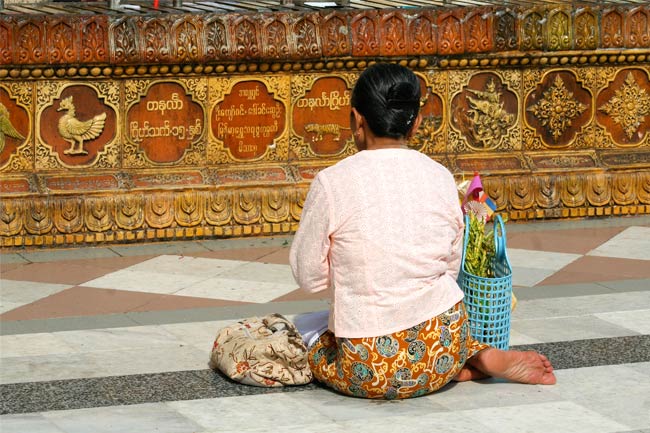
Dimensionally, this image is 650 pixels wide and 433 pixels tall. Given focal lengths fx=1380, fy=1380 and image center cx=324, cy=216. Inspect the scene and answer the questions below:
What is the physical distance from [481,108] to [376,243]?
13.1 feet

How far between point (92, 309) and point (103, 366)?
104 centimetres

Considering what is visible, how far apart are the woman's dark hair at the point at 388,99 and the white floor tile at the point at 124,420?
4.19ft

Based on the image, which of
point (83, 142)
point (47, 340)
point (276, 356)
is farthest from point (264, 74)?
point (276, 356)

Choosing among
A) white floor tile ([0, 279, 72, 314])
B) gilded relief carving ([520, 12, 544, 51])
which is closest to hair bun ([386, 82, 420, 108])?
white floor tile ([0, 279, 72, 314])

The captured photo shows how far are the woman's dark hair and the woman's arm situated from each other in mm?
311

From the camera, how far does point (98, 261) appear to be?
7.66m

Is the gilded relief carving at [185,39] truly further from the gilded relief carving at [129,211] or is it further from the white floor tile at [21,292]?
the white floor tile at [21,292]

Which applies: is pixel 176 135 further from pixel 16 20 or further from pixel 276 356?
pixel 276 356

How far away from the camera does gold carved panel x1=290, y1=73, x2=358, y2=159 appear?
332 inches

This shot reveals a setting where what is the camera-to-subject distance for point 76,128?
26.2ft

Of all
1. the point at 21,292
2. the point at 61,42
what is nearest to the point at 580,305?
the point at 21,292

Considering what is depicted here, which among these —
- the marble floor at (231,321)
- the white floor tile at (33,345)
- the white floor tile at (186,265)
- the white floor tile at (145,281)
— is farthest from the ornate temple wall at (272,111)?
the white floor tile at (33,345)

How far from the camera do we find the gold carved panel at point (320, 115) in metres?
8.42

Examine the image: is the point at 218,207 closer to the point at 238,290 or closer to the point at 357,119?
the point at 238,290
